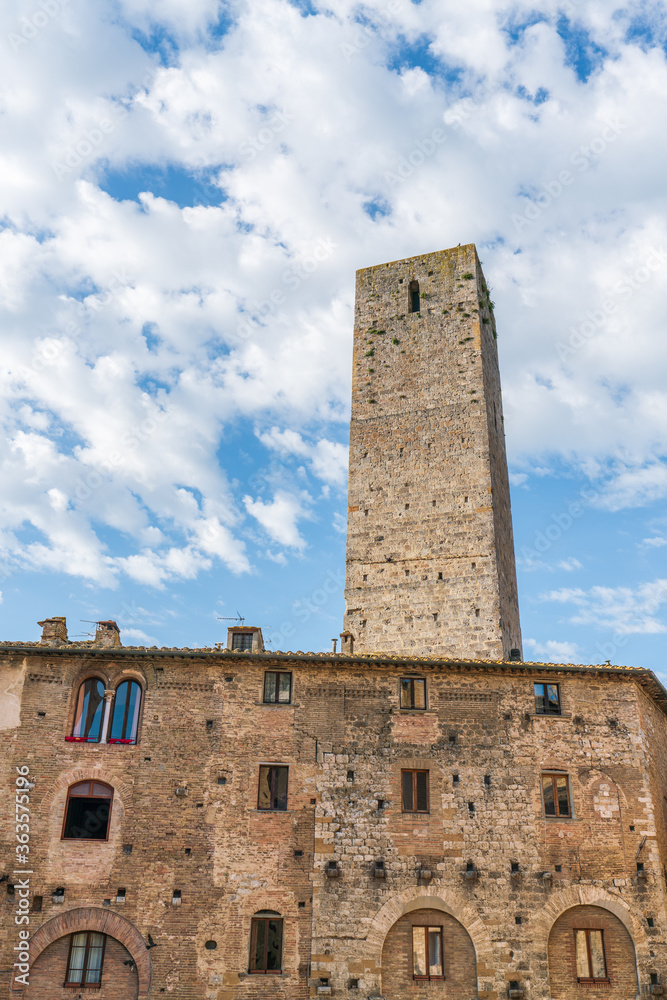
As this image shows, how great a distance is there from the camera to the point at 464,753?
22.3 metres

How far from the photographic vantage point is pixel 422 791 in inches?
866

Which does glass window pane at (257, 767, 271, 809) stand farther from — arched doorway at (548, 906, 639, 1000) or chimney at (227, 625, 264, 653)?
arched doorway at (548, 906, 639, 1000)

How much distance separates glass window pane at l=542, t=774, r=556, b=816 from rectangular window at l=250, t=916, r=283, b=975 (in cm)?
742

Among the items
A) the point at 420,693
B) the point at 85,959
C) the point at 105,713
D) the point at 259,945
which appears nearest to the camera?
the point at 85,959

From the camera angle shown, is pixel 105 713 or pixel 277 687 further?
pixel 277 687

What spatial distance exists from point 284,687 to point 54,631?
6650mm

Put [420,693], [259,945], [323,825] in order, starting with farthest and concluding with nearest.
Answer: [420,693] < [323,825] < [259,945]

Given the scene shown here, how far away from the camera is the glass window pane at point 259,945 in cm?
2019

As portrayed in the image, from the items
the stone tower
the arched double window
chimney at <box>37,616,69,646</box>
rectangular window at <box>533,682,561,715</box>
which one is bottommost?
the arched double window

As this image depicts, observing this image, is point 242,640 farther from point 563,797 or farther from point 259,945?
point 563,797

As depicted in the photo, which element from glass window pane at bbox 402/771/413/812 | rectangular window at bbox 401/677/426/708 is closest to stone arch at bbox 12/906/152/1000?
glass window pane at bbox 402/771/413/812

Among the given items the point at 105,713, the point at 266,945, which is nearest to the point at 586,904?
the point at 266,945

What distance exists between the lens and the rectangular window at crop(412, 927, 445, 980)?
20359 mm

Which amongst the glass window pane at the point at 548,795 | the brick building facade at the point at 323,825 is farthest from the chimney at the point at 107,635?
the glass window pane at the point at 548,795
